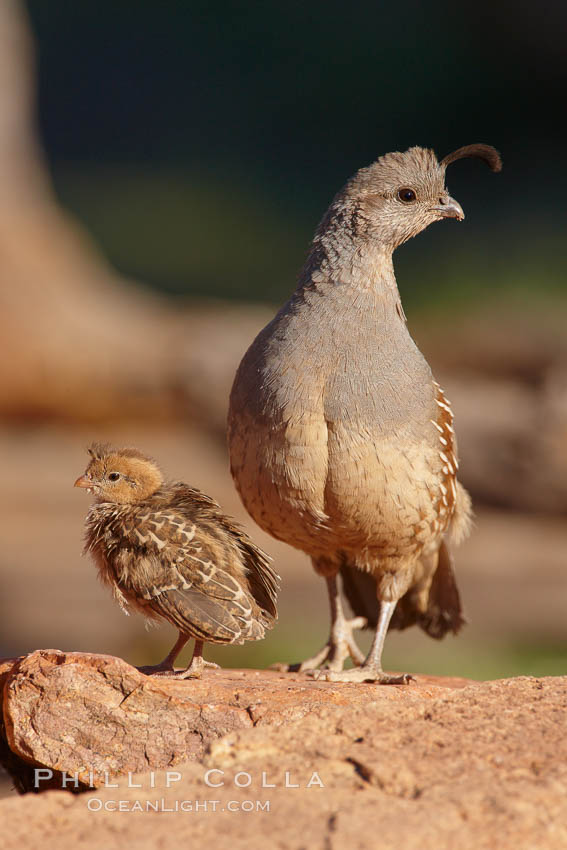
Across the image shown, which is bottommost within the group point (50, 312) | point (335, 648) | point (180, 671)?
point (180, 671)

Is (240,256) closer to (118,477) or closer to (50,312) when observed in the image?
(50,312)

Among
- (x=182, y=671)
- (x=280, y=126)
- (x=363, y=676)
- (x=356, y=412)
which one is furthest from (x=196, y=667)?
(x=280, y=126)

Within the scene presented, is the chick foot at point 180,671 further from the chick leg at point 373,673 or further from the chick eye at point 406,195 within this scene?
the chick eye at point 406,195

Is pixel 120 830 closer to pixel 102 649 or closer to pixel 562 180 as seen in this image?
pixel 102 649

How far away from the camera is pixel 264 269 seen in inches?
961

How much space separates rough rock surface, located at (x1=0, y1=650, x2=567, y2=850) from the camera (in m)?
3.19

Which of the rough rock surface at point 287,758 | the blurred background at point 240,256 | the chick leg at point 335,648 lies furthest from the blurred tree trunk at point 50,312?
the rough rock surface at point 287,758

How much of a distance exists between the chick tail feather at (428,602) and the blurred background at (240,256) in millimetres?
3628

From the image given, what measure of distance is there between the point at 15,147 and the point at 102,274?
3.22m

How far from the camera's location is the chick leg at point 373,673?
5.35 m

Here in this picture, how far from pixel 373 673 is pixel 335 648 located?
2.00 ft

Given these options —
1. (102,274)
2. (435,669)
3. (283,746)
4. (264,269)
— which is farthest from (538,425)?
(264,269)

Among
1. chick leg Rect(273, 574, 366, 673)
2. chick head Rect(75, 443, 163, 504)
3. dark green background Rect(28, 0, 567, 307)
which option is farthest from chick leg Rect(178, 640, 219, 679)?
dark green background Rect(28, 0, 567, 307)

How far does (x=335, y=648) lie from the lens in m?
6.12
